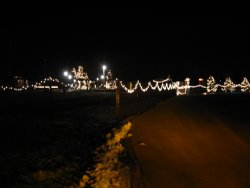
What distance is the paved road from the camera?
20.9 feet

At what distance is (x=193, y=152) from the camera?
8.48 m

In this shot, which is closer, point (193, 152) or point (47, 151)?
point (47, 151)

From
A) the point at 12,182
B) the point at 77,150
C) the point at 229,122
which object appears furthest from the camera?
the point at 229,122

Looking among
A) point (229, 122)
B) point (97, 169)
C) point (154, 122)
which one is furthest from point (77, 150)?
point (229, 122)

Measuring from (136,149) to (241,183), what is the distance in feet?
10.2

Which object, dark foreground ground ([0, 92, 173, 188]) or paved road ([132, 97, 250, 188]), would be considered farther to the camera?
paved road ([132, 97, 250, 188])

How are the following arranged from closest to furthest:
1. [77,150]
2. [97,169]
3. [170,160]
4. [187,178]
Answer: [187,178], [97,169], [170,160], [77,150]

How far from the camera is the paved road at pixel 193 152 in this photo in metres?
6.37

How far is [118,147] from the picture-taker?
29.3 ft

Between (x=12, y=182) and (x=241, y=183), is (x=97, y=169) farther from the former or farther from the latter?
(x=241, y=183)

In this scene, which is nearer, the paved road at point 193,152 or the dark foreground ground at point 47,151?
the dark foreground ground at point 47,151

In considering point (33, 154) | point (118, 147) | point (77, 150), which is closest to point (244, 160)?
point (118, 147)

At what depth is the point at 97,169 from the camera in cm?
683

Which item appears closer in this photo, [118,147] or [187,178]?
[187,178]
